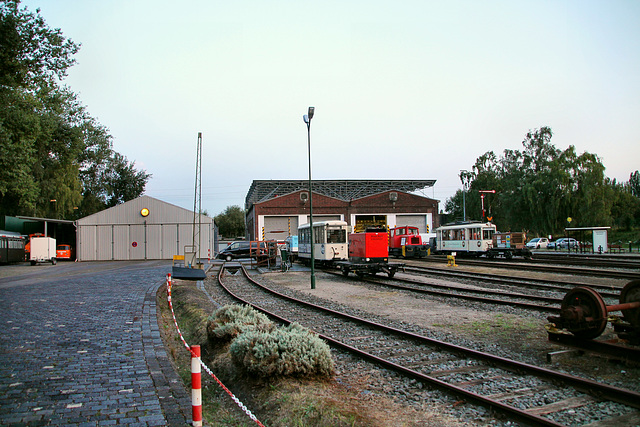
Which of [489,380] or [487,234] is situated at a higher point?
[487,234]

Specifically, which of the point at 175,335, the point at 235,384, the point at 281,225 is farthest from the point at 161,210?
the point at 235,384

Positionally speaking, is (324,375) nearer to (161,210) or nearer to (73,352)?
(73,352)

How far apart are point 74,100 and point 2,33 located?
36764mm

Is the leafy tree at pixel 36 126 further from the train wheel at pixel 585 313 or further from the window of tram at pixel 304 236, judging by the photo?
the train wheel at pixel 585 313

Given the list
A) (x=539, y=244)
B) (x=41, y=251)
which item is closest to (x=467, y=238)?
(x=539, y=244)

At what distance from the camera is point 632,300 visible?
6.85 metres

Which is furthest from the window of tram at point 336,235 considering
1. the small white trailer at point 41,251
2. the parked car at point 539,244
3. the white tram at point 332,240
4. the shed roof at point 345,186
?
the shed roof at point 345,186

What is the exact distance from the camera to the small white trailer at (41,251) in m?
38.5

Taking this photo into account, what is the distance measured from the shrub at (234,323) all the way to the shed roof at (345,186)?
2249 inches

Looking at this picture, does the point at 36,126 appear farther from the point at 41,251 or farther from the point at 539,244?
the point at 539,244

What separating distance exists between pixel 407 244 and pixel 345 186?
30368 millimetres

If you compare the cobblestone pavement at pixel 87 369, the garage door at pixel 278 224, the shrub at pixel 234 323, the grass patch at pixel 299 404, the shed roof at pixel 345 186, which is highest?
the shed roof at pixel 345 186

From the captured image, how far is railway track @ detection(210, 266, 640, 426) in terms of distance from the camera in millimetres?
4906

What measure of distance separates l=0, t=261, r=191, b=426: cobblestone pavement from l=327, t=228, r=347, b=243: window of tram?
15.2 metres
